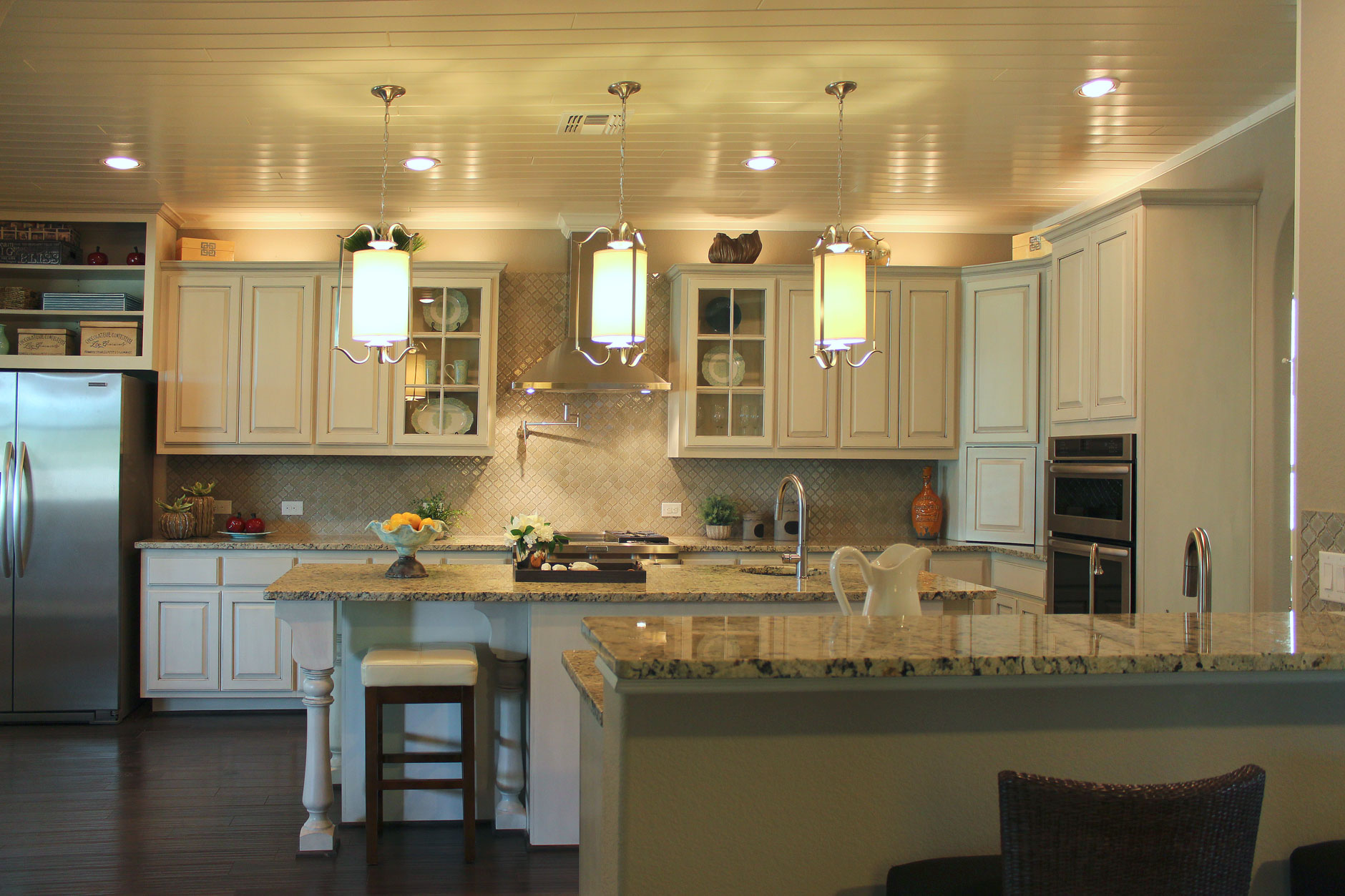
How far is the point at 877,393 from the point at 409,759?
319 cm

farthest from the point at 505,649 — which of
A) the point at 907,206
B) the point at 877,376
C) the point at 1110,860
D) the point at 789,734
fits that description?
the point at 907,206

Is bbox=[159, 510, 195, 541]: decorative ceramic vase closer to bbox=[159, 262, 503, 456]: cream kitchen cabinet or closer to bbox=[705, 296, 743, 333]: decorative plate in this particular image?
bbox=[159, 262, 503, 456]: cream kitchen cabinet

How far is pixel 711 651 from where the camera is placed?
129 centimetres

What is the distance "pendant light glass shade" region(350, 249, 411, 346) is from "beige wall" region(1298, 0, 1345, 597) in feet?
7.97

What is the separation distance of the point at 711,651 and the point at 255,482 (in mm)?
4726

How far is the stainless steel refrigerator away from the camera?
4555 millimetres

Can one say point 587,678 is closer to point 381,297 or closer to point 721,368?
point 381,297

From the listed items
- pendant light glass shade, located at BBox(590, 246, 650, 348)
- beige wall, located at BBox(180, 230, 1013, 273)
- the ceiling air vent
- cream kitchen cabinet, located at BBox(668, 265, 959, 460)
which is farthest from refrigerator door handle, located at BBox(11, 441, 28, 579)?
pendant light glass shade, located at BBox(590, 246, 650, 348)

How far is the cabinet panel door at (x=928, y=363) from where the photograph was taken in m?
5.16

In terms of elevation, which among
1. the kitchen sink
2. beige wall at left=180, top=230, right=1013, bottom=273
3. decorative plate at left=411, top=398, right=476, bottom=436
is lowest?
the kitchen sink

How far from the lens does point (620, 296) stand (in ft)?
9.46

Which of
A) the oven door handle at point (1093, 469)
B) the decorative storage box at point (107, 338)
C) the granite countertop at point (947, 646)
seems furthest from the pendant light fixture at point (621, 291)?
the decorative storage box at point (107, 338)

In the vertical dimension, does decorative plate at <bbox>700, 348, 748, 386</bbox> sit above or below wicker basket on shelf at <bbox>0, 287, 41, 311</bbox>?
below

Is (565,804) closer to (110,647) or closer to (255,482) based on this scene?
(110,647)
